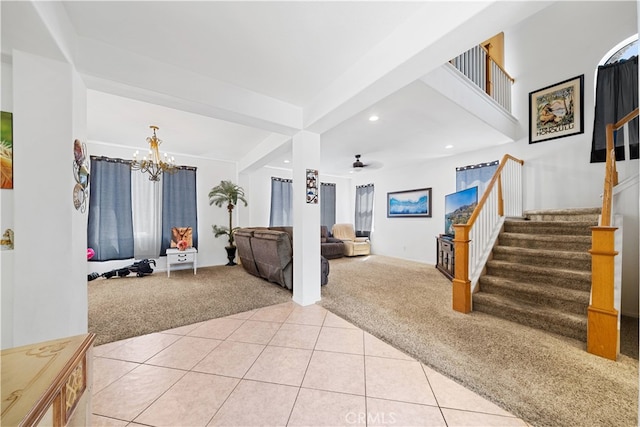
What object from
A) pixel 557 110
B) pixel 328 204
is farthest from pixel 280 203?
pixel 557 110

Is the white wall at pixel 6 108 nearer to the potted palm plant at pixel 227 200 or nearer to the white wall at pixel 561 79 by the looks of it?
the potted palm plant at pixel 227 200

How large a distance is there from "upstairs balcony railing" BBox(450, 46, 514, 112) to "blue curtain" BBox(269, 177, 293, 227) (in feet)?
15.3

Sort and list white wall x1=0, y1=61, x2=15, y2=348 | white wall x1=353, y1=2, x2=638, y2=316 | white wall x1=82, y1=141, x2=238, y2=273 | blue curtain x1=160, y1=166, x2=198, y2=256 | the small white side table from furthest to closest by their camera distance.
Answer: white wall x1=82, y1=141, x2=238, y2=273, blue curtain x1=160, y1=166, x2=198, y2=256, the small white side table, white wall x1=353, y1=2, x2=638, y2=316, white wall x1=0, y1=61, x2=15, y2=348

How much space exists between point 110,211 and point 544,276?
686cm

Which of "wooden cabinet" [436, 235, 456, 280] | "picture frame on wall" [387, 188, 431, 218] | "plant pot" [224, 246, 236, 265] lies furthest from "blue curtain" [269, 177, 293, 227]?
"wooden cabinet" [436, 235, 456, 280]

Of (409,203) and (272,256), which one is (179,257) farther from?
(409,203)

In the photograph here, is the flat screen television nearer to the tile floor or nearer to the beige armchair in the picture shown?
the beige armchair

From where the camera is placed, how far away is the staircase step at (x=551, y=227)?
314 cm

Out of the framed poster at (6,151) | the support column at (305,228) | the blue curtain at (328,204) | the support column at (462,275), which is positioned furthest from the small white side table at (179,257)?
the support column at (462,275)

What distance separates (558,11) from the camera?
393cm

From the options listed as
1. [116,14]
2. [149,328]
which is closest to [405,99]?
[116,14]

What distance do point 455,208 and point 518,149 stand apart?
59.1 inches

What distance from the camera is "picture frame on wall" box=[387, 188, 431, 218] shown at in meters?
6.08

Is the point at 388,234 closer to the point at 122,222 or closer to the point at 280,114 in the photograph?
the point at 280,114
